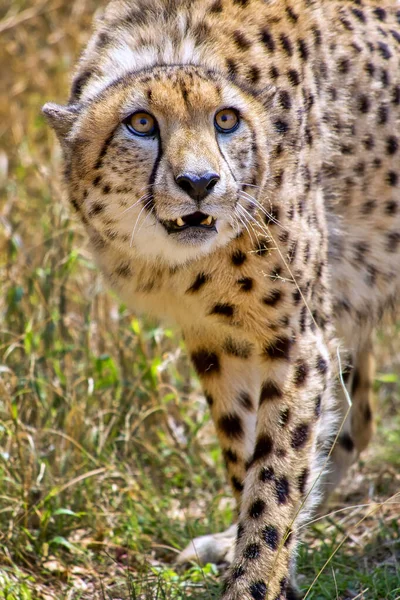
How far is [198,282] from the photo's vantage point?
3248mm

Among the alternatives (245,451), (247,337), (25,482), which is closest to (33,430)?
(25,482)

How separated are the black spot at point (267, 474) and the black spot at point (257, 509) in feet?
0.23

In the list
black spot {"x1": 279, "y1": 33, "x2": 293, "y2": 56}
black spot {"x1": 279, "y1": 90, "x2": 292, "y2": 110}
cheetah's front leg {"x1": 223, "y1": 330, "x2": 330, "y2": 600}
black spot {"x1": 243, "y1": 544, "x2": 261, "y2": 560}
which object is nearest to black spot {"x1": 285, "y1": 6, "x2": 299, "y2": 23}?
black spot {"x1": 279, "y1": 33, "x2": 293, "y2": 56}

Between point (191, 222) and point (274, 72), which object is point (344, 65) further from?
point (191, 222)

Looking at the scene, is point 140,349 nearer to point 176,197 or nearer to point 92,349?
point 92,349

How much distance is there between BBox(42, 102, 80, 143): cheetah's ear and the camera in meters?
3.15

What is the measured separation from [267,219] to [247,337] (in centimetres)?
41

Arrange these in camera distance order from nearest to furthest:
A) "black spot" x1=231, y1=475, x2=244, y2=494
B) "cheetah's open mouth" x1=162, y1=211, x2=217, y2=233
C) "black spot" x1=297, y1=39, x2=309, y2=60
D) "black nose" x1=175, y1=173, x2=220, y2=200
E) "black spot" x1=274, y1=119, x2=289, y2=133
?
1. "black nose" x1=175, y1=173, x2=220, y2=200
2. "cheetah's open mouth" x1=162, y1=211, x2=217, y2=233
3. "black spot" x1=274, y1=119, x2=289, y2=133
4. "black spot" x1=297, y1=39, x2=309, y2=60
5. "black spot" x1=231, y1=475, x2=244, y2=494

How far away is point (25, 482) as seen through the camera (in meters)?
3.73

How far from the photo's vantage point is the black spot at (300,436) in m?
3.17

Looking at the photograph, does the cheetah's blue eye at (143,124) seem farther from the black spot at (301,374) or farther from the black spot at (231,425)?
the black spot at (231,425)

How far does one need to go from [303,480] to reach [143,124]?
1.26m

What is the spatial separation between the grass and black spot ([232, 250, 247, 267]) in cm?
89

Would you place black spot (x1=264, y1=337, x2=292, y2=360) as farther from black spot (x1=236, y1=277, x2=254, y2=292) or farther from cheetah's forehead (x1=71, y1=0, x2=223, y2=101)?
cheetah's forehead (x1=71, y1=0, x2=223, y2=101)
